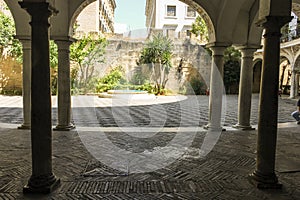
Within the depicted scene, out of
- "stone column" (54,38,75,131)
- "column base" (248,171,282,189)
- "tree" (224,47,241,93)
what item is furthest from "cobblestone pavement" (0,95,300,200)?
"tree" (224,47,241,93)

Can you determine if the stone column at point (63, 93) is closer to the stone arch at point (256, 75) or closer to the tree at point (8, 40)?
the tree at point (8, 40)

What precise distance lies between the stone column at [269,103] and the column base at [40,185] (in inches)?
122

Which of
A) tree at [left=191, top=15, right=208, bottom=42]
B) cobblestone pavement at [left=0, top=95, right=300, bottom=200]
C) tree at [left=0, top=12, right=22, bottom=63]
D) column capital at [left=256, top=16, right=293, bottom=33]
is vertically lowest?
cobblestone pavement at [left=0, top=95, right=300, bottom=200]

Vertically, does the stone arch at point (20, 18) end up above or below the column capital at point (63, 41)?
above

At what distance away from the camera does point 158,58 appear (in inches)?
901

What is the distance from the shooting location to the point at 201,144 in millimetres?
6430

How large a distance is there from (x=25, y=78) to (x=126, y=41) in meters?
17.1

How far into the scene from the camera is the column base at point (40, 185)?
3.59m

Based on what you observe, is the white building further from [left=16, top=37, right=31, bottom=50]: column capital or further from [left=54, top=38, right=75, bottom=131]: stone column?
[left=16, top=37, right=31, bottom=50]: column capital

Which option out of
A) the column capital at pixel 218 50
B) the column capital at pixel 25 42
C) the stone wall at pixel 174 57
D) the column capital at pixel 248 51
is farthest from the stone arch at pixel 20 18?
the stone wall at pixel 174 57

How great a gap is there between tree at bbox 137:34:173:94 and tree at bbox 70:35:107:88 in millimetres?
3714

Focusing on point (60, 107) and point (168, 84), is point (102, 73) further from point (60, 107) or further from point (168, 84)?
point (60, 107)

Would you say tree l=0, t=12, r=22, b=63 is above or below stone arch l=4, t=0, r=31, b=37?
above

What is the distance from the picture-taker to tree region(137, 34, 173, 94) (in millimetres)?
22734
